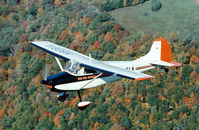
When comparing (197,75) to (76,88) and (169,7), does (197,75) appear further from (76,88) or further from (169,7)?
(76,88)

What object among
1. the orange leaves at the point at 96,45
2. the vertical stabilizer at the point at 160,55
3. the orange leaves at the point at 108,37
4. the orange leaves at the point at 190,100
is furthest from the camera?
the orange leaves at the point at 108,37

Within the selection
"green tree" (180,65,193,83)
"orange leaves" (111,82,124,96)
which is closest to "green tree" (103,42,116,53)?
"orange leaves" (111,82,124,96)

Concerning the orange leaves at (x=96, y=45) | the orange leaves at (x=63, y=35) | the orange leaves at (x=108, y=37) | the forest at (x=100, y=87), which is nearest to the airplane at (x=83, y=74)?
the forest at (x=100, y=87)

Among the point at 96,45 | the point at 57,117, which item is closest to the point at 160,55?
the point at 57,117

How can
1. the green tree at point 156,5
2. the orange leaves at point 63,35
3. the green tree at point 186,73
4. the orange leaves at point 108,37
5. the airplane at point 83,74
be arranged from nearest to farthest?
the airplane at point 83,74 < the green tree at point 186,73 < the orange leaves at point 108,37 < the orange leaves at point 63,35 < the green tree at point 156,5

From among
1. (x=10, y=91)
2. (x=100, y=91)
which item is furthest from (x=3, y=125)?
(x=100, y=91)

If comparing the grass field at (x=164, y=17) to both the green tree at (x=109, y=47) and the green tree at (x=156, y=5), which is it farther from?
the green tree at (x=109, y=47)
